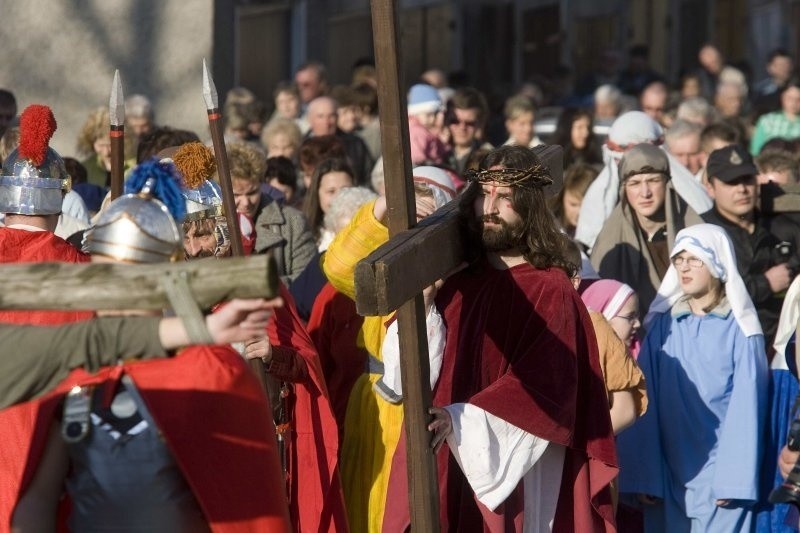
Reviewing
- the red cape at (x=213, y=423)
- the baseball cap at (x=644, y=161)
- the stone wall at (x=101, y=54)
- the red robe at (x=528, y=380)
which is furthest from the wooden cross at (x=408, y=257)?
the stone wall at (x=101, y=54)

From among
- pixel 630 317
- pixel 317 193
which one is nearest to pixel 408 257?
pixel 630 317

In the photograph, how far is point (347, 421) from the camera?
21.2 ft

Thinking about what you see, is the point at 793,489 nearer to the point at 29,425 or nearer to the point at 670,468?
the point at 670,468

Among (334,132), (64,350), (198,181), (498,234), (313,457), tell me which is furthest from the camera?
(334,132)

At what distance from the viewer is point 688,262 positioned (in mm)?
7238

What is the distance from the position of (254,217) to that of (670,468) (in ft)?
7.10

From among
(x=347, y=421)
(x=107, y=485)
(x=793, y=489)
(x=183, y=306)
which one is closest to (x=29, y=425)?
(x=107, y=485)

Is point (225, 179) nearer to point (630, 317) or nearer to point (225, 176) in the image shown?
point (225, 176)

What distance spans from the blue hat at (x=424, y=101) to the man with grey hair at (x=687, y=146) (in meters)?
1.52

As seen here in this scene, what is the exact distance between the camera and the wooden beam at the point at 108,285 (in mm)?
3709

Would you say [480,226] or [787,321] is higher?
[480,226]

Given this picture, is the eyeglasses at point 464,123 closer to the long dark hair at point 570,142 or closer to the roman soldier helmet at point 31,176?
the long dark hair at point 570,142

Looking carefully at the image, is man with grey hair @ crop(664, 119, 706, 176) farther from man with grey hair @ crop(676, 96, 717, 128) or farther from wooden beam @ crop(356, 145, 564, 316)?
wooden beam @ crop(356, 145, 564, 316)

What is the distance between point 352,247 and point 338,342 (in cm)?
72
